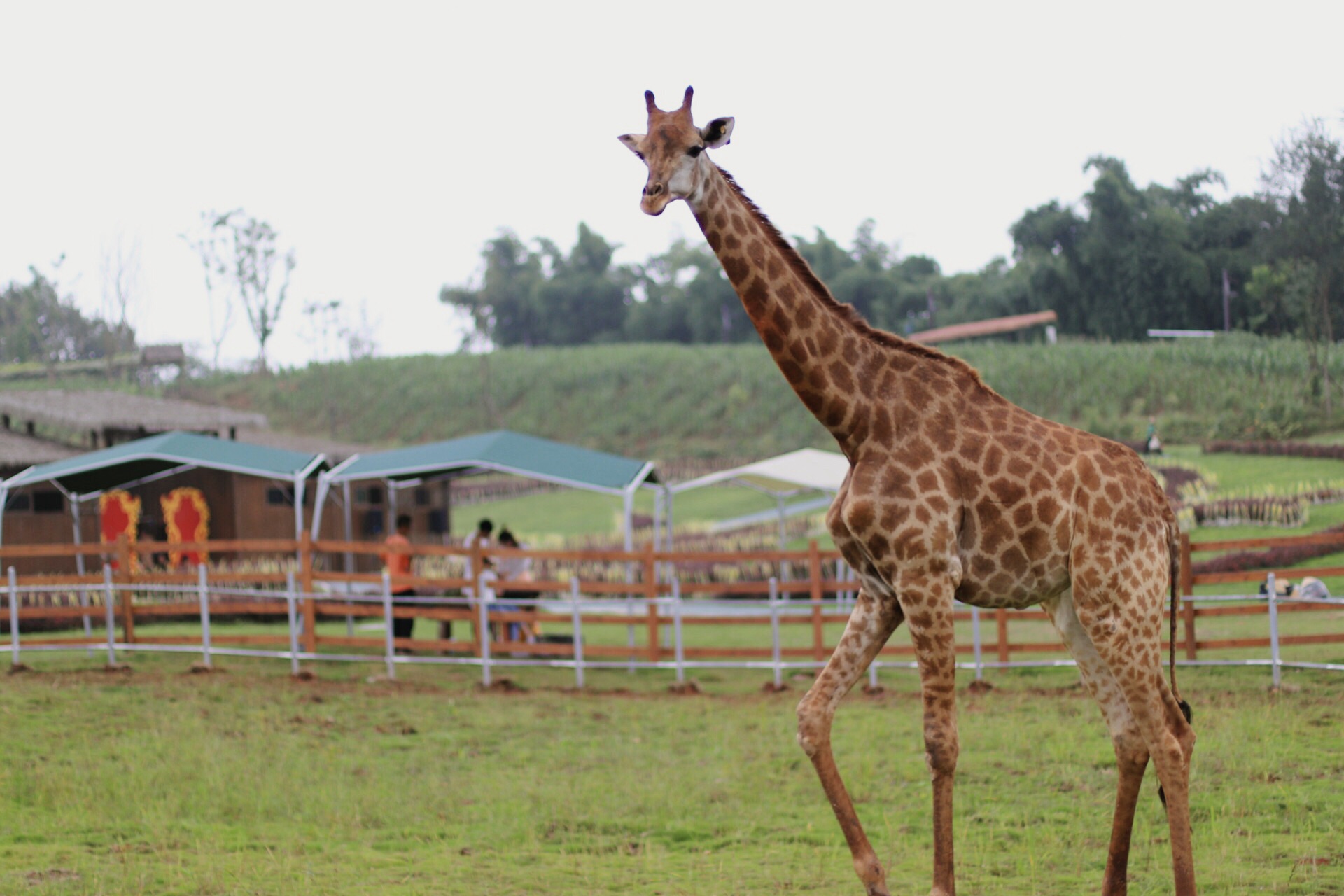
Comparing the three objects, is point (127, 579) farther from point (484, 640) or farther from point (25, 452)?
point (25, 452)

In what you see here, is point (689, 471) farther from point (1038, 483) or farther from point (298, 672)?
point (1038, 483)

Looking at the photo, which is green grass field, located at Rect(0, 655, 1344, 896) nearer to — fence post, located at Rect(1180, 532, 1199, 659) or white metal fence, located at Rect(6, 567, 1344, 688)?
fence post, located at Rect(1180, 532, 1199, 659)

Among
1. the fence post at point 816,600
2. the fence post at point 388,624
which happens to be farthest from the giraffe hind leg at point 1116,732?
the fence post at point 388,624

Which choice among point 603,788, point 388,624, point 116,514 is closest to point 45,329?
point 116,514

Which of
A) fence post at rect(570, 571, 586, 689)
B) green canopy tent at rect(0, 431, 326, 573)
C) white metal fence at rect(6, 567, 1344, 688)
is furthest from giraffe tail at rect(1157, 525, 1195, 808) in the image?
green canopy tent at rect(0, 431, 326, 573)

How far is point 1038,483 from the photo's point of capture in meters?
4.12

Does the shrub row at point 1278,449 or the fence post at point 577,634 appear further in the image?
the shrub row at point 1278,449

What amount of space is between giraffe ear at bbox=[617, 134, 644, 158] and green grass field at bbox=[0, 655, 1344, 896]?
3.00m

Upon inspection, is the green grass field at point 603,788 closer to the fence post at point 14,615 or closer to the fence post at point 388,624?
the fence post at point 388,624

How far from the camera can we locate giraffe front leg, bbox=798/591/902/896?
392 cm

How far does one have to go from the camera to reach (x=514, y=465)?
14641 mm

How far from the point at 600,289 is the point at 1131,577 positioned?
2262 inches

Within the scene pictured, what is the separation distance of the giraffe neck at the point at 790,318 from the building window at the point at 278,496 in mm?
17871

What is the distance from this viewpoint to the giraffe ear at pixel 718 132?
12.9 feet
